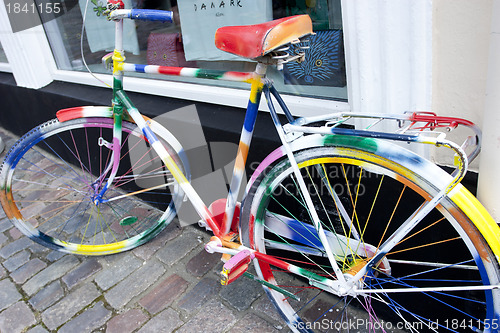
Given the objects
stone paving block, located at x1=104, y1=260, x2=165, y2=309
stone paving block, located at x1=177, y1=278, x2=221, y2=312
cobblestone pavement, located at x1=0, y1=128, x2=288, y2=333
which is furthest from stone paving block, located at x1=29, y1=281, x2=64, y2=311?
stone paving block, located at x1=177, y1=278, x2=221, y2=312

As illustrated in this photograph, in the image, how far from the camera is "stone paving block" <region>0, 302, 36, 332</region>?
2.43m

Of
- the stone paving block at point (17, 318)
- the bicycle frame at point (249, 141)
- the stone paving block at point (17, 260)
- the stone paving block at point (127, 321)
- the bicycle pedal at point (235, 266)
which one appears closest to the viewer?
the bicycle frame at point (249, 141)

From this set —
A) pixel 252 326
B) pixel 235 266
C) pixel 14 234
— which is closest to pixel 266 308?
pixel 252 326

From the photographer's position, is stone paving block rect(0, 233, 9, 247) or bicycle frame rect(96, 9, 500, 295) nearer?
bicycle frame rect(96, 9, 500, 295)

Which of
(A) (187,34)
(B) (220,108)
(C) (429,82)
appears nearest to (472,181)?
(C) (429,82)

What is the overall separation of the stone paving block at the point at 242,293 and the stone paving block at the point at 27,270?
4.37ft

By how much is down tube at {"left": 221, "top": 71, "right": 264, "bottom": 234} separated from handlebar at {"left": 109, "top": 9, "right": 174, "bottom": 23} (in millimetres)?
660

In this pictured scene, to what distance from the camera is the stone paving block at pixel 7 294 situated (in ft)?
8.57

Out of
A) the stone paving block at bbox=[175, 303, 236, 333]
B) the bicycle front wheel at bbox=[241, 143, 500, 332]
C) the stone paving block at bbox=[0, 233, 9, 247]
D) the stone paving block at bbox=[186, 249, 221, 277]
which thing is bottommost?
the stone paving block at bbox=[175, 303, 236, 333]

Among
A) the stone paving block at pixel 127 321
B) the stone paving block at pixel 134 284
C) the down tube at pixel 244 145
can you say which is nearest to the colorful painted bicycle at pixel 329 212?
the down tube at pixel 244 145

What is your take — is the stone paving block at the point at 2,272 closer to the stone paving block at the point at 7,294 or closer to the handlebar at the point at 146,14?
the stone paving block at the point at 7,294

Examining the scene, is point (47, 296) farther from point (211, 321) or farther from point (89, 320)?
point (211, 321)

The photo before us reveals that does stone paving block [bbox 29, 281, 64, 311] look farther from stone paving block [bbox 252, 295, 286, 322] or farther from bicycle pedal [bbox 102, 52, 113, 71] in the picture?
bicycle pedal [bbox 102, 52, 113, 71]

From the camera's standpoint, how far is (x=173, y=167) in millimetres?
2266
